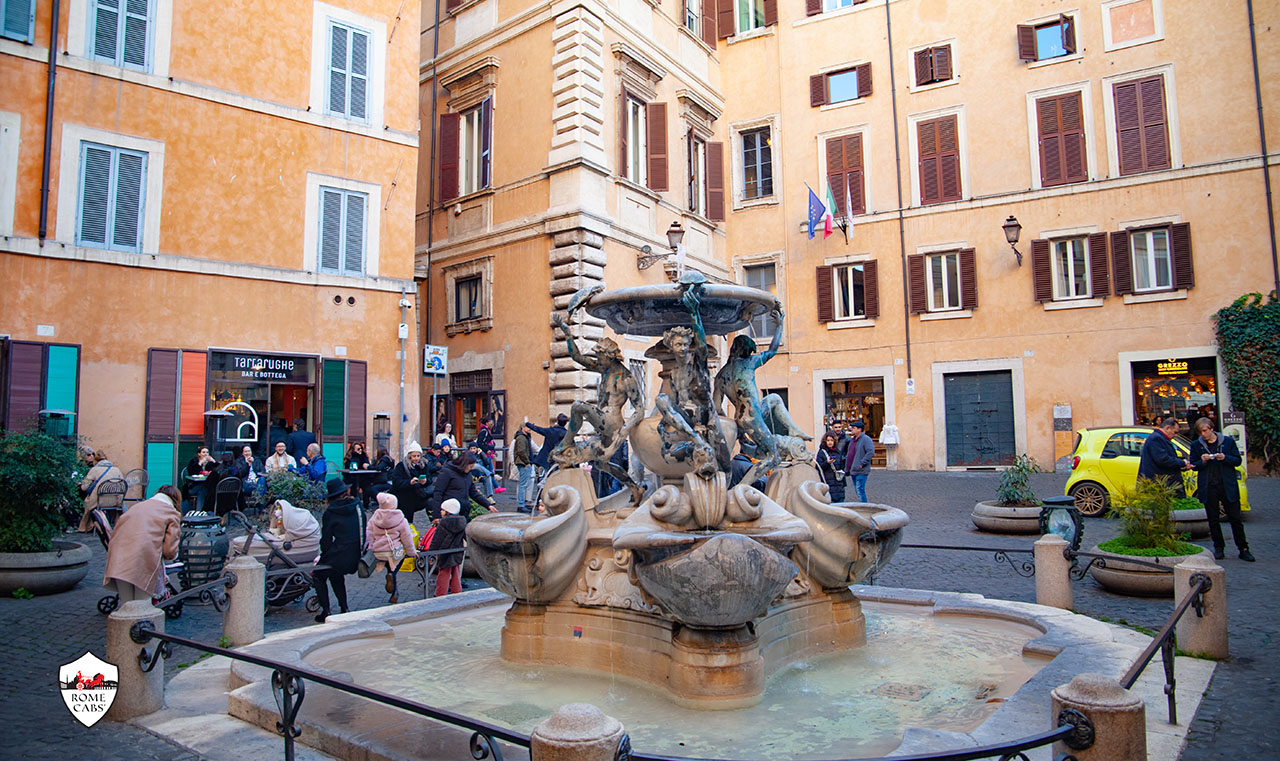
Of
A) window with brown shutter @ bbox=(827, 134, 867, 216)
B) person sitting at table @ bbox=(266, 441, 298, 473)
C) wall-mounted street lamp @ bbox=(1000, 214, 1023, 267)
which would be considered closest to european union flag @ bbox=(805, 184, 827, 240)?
window with brown shutter @ bbox=(827, 134, 867, 216)

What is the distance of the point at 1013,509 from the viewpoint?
10.9 metres

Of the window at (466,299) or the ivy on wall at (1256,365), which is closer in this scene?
the ivy on wall at (1256,365)

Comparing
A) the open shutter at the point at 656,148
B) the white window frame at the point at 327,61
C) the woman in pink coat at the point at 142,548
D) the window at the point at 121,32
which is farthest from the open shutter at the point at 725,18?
the woman in pink coat at the point at 142,548

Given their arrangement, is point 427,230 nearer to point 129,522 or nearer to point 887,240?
point 887,240

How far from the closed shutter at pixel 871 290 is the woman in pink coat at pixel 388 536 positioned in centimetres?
1691

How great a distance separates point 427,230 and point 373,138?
11.8 ft

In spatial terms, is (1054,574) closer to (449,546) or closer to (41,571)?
(449,546)

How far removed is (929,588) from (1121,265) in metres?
14.7

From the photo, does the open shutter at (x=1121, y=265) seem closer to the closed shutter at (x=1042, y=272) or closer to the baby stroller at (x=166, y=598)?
the closed shutter at (x=1042, y=272)

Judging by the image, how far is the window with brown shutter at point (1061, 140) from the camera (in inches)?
795

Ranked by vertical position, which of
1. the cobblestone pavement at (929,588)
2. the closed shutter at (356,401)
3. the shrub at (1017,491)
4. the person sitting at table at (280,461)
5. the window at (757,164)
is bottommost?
the cobblestone pavement at (929,588)

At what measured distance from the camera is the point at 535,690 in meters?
4.62

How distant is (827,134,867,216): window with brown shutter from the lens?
74.9 feet

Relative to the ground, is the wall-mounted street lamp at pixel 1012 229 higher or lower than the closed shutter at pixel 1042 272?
higher
